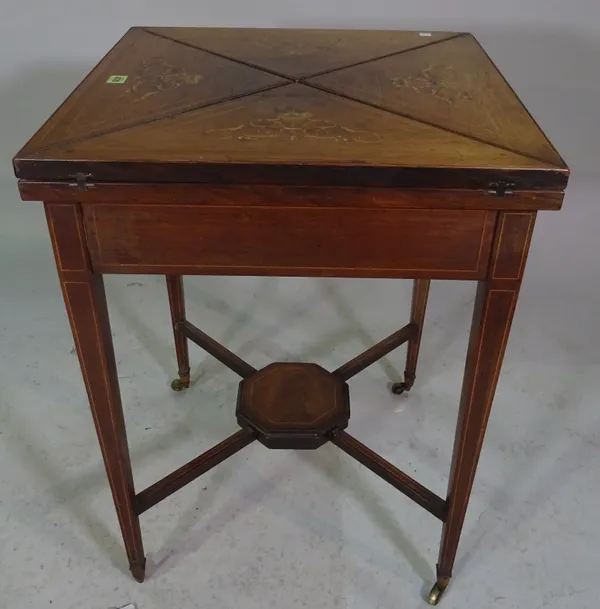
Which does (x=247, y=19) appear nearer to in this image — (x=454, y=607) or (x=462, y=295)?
(x=462, y=295)

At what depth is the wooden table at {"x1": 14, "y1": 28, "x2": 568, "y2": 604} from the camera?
75cm

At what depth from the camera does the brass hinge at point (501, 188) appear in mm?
744

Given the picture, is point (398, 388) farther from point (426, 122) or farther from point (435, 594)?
point (426, 122)

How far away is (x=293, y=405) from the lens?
124cm

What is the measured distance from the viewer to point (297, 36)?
121 centimetres

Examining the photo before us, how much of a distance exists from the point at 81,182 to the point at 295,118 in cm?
27

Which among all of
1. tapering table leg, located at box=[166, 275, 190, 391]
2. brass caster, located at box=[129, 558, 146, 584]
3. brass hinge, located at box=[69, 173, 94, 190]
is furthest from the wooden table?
tapering table leg, located at box=[166, 275, 190, 391]

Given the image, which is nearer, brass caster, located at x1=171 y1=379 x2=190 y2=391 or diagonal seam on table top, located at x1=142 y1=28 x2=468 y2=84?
diagonal seam on table top, located at x1=142 y1=28 x2=468 y2=84

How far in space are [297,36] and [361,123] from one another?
0.44 metres

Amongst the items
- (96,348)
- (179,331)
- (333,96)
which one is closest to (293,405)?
(179,331)

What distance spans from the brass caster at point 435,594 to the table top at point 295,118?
2.24 ft

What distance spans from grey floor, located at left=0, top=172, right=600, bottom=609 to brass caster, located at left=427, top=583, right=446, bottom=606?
0.05 feet

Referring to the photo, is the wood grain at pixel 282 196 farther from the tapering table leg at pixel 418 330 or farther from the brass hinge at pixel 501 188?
the tapering table leg at pixel 418 330

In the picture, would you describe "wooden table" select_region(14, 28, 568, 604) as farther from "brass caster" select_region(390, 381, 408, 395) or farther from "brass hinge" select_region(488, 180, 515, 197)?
"brass caster" select_region(390, 381, 408, 395)
